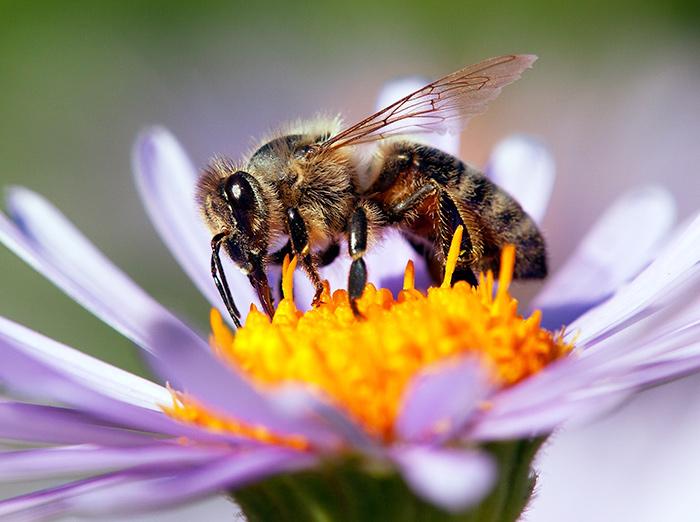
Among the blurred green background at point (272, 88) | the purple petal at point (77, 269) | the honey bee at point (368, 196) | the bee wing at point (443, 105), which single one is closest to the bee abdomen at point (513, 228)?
the honey bee at point (368, 196)

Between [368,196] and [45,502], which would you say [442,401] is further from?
[368,196]

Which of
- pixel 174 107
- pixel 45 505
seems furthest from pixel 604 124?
pixel 45 505

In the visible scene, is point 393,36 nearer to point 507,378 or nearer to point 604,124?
point 604,124

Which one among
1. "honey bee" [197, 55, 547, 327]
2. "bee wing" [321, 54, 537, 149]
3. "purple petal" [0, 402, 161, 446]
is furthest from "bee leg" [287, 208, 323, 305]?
"purple petal" [0, 402, 161, 446]

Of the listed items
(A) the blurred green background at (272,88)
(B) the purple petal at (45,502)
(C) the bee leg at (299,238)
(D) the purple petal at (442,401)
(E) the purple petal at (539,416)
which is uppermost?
(A) the blurred green background at (272,88)

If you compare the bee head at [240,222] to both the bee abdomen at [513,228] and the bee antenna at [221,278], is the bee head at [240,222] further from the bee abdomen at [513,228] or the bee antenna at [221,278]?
the bee abdomen at [513,228]

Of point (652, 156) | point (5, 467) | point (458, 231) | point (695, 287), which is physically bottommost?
point (695, 287)
